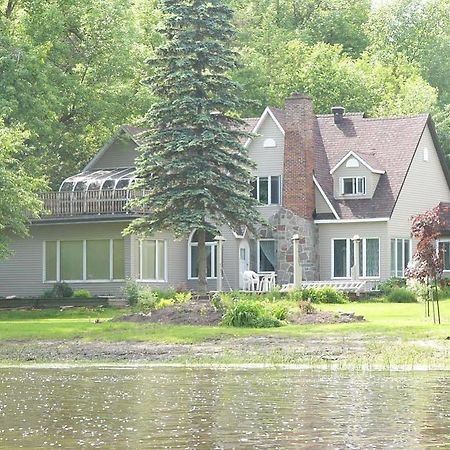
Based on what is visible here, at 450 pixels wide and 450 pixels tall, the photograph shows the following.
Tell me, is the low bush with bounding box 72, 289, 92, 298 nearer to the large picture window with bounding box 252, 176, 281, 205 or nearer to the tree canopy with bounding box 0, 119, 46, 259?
the tree canopy with bounding box 0, 119, 46, 259

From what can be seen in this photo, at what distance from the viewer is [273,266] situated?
184ft

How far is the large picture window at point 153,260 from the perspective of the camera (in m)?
53.3

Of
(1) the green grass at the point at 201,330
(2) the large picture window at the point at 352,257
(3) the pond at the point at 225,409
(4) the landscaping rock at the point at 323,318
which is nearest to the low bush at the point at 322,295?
(1) the green grass at the point at 201,330

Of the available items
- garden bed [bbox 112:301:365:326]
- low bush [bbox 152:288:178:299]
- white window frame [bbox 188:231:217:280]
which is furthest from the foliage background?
garden bed [bbox 112:301:365:326]

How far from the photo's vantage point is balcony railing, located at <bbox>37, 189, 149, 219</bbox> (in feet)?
170

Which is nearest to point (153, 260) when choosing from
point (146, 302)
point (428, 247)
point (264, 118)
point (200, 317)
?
point (264, 118)

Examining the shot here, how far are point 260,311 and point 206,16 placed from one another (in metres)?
16.2

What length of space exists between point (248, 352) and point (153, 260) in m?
25.5

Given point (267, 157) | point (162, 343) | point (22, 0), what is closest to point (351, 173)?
point (267, 157)

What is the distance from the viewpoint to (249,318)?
3406cm

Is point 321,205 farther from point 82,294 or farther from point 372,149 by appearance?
point 82,294

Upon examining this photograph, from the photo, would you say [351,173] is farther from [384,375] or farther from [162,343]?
[384,375]

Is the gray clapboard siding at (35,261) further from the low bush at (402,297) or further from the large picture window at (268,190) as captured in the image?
the low bush at (402,297)

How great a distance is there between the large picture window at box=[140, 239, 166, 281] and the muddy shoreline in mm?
21047
